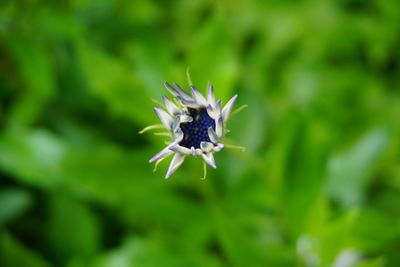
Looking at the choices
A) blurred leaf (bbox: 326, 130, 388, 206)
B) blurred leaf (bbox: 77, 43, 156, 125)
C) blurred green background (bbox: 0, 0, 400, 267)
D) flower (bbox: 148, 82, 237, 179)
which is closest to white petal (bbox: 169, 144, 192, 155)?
flower (bbox: 148, 82, 237, 179)

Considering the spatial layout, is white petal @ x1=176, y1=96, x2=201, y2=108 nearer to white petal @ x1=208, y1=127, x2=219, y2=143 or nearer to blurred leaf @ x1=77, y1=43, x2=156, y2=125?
white petal @ x1=208, y1=127, x2=219, y2=143

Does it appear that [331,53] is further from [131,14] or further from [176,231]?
[176,231]

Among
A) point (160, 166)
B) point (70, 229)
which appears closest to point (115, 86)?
point (160, 166)

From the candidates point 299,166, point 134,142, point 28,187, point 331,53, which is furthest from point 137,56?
point 331,53

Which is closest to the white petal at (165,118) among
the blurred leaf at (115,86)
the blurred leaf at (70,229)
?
the blurred leaf at (115,86)

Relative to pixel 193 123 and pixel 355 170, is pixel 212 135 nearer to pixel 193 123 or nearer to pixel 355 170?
pixel 193 123

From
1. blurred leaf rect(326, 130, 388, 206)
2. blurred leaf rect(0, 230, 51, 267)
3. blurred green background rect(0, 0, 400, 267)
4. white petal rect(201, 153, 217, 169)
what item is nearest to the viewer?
white petal rect(201, 153, 217, 169)
